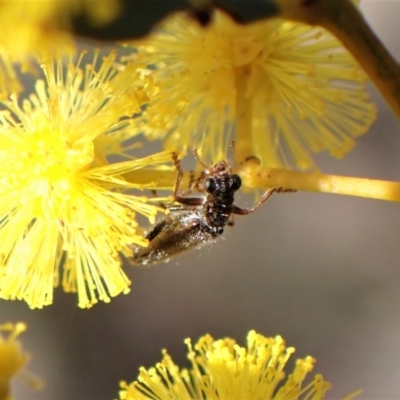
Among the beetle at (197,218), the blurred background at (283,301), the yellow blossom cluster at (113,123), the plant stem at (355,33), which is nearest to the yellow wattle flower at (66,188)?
the yellow blossom cluster at (113,123)

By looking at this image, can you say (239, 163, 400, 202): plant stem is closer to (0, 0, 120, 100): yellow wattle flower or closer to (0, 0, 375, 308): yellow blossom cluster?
(0, 0, 375, 308): yellow blossom cluster

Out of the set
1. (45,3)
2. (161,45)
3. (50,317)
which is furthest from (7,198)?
(50,317)

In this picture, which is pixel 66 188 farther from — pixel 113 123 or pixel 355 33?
pixel 355 33

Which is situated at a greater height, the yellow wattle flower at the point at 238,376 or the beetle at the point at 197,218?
the beetle at the point at 197,218

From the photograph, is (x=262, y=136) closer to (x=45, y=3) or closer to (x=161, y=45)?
(x=161, y=45)

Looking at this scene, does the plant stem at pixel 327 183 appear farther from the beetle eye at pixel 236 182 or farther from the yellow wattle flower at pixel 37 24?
the yellow wattle flower at pixel 37 24

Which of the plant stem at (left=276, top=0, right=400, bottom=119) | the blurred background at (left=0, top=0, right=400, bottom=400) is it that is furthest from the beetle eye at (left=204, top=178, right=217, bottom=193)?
the blurred background at (left=0, top=0, right=400, bottom=400)

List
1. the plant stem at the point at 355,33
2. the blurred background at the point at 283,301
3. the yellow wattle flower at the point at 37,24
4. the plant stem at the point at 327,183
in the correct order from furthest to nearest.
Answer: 1. the blurred background at the point at 283,301
2. the plant stem at the point at 327,183
3. the plant stem at the point at 355,33
4. the yellow wattle flower at the point at 37,24
